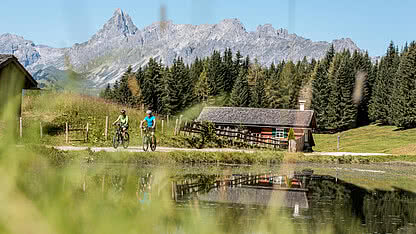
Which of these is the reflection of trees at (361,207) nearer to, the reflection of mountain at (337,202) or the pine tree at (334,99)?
the reflection of mountain at (337,202)

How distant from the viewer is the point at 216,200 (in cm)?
1345

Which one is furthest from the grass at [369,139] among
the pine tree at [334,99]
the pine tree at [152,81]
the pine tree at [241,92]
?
the pine tree at [152,81]

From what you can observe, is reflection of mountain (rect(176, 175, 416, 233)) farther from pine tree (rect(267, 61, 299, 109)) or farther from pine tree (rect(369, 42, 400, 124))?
pine tree (rect(369, 42, 400, 124))

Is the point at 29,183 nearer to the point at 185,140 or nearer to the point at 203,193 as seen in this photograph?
the point at 203,193

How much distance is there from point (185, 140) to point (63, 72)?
3261cm

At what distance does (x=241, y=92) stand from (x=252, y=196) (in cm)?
7759

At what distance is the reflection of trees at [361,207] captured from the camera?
11586mm

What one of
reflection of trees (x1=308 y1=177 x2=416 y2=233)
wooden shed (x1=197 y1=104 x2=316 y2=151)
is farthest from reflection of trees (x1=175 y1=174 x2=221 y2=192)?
wooden shed (x1=197 y1=104 x2=316 y2=151)

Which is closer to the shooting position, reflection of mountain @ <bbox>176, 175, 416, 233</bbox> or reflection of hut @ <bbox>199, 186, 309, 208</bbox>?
reflection of mountain @ <bbox>176, 175, 416, 233</bbox>

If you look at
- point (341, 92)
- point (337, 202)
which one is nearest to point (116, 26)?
point (337, 202)

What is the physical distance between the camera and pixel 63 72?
6.56 ft

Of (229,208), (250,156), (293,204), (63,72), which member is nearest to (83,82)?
(63,72)

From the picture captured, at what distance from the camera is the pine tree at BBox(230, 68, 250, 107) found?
9348 cm

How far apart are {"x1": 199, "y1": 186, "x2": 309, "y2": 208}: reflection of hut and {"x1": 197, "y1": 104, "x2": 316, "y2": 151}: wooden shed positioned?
38.7m
